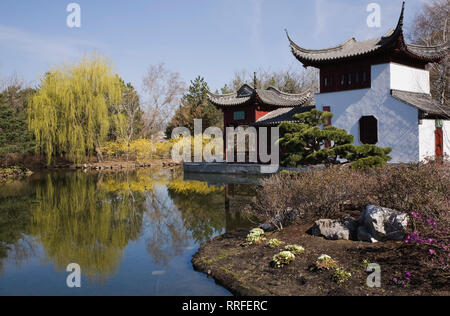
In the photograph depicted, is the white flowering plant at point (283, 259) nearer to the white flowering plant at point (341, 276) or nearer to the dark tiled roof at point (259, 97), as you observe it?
the white flowering plant at point (341, 276)

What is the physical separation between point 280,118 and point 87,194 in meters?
9.92

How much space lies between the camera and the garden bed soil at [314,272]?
3.93 meters

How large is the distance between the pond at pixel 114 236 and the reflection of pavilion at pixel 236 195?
0.03 meters

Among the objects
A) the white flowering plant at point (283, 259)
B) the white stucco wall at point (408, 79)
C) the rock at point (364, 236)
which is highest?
the white stucco wall at point (408, 79)

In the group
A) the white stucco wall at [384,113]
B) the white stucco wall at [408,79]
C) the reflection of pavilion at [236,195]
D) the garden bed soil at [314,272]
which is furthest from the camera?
the white stucco wall at [408,79]

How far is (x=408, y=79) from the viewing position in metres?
14.6

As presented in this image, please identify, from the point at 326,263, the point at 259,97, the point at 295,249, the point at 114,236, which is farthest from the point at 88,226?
the point at 259,97

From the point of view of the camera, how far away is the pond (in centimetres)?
491

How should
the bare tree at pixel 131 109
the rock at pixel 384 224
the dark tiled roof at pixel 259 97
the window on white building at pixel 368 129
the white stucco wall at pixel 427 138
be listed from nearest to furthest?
the rock at pixel 384 224
the white stucco wall at pixel 427 138
the window on white building at pixel 368 129
the dark tiled roof at pixel 259 97
the bare tree at pixel 131 109

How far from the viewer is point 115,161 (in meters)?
28.6

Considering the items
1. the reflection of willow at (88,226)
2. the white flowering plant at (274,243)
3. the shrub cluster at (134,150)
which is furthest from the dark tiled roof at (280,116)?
the white flowering plant at (274,243)

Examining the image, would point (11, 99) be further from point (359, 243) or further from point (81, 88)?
point (359, 243)

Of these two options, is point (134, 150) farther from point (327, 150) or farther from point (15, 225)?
point (327, 150)

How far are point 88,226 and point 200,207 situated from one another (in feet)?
10.3
